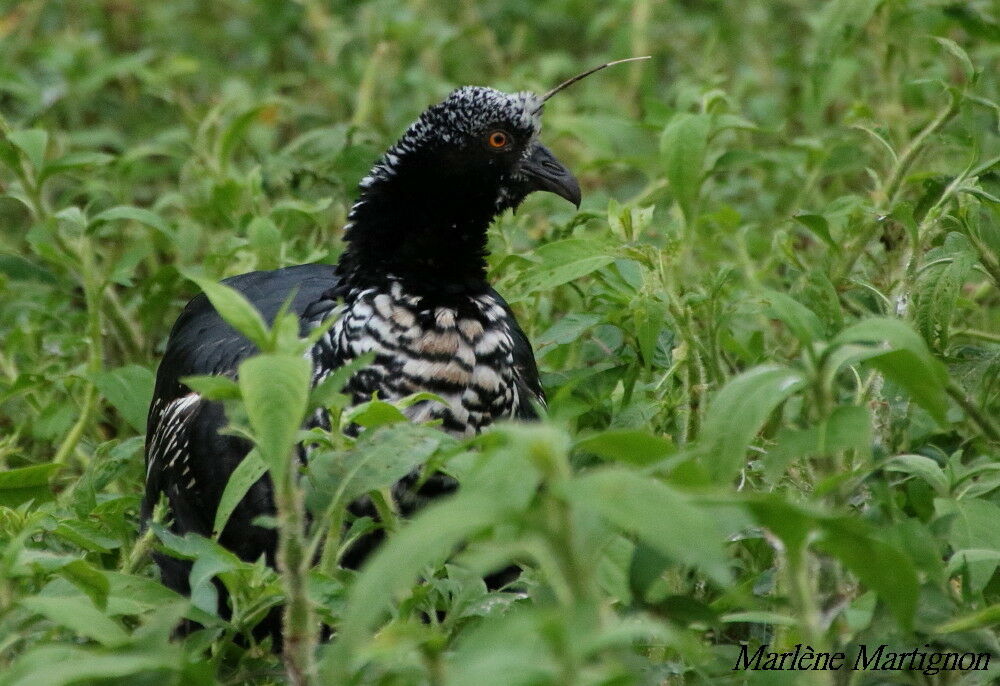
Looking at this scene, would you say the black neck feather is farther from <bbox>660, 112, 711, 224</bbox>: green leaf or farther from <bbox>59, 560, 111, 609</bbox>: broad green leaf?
<bbox>59, 560, 111, 609</bbox>: broad green leaf

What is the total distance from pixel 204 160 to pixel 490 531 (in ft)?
10.3

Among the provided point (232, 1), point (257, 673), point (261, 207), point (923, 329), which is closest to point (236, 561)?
point (257, 673)

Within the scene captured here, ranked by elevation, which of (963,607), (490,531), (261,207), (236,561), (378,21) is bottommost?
(963,607)

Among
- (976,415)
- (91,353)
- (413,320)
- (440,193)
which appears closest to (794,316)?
(976,415)

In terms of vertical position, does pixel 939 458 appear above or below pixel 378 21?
below

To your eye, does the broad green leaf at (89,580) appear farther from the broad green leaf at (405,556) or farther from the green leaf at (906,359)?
the green leaf at (906,359)

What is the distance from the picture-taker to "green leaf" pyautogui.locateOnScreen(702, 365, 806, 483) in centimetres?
173

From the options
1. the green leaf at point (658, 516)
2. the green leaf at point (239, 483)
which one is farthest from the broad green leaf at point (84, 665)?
the green leaf at point (658, 516)

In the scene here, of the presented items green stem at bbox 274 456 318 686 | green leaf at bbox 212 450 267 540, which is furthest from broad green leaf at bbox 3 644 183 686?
green leaf at bbox 212 450 267 540

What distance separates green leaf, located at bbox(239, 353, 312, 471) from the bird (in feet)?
3.39

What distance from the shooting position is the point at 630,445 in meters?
1.78

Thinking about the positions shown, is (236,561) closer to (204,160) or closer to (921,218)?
(921,218)

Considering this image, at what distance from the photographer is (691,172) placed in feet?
10.3

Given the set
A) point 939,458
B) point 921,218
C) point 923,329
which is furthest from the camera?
point 921,218
